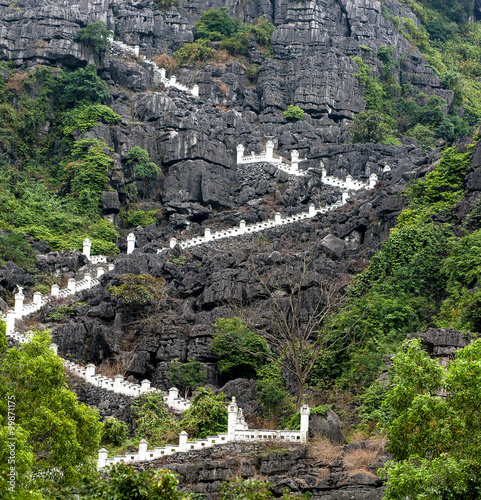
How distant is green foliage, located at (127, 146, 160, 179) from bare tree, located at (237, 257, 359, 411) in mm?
17831

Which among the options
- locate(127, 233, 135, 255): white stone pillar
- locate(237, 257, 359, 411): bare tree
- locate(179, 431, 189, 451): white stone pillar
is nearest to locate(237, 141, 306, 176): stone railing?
locate(127, 233, 135, 255): white stone pillar

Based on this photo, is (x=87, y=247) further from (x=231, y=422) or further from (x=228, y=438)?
(x=228, y=438)

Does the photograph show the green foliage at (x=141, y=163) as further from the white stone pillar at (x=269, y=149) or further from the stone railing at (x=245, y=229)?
the stone railing at (x=245, y=229)

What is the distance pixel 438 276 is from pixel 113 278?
1757 cm

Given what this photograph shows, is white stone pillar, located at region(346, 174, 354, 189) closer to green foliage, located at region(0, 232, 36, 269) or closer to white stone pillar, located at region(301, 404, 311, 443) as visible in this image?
green foliage, located at region(0, 232, 36, 269)

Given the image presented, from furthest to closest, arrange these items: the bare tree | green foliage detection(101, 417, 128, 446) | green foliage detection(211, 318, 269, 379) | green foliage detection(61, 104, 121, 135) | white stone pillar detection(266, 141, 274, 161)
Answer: green foliage detection(61, 104, 121, 135) → white stone pillar detection(266, 141, 274, 161) → green foliage detection(211, 318, 269, 379) → the bare tree → green foliage detection(101, 417, 128, 446)

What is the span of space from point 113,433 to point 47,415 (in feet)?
34.7

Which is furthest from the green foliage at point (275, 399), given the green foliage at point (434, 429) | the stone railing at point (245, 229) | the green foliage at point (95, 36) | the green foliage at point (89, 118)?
the green foliage at point (95, 36)

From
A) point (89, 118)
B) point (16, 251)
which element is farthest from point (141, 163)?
point (16, 251)

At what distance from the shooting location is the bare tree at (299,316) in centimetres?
3888

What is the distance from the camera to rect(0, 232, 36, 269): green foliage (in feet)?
169

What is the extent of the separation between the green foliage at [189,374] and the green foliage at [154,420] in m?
1.93

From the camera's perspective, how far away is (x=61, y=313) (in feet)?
152

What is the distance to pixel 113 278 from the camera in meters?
49.8
